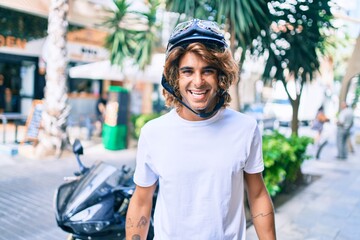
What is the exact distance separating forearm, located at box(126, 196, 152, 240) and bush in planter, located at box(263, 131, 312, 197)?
366cm

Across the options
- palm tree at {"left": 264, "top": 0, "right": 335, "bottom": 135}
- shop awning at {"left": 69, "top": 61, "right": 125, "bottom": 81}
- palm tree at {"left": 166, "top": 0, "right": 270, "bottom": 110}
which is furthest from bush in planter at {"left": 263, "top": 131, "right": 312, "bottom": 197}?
shop awning at {"left": 69, "top": 61, "right": 125, "bottom": 81}

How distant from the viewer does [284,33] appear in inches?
276

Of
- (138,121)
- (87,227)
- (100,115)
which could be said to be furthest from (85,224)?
(100,115)

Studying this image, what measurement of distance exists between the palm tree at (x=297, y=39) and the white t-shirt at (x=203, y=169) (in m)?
5.36

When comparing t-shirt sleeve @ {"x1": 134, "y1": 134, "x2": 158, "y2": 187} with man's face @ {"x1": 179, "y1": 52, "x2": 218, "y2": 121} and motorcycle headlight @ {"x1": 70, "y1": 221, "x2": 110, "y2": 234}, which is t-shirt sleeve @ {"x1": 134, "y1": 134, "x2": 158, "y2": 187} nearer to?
man's face @ {"x1": 179, "y1": 52, "x2": 218, "y2": 121}

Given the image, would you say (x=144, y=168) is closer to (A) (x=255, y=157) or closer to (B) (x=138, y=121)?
(A) (x=255, y=157)

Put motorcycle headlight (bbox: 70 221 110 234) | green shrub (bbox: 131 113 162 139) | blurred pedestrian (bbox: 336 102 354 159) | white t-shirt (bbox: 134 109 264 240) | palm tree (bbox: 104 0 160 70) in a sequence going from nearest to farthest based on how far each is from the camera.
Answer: white t-shirt (bbox: 134 109 264 240) < motorcycle headlight (bbox: 70 221 110 234) < green shrub (bbox: 131 113 162 139) < blurred pedestrian (bbox: 336 102 354 159) < palm tree (bbox: 104 0 160 70)

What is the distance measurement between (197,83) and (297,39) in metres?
5.99

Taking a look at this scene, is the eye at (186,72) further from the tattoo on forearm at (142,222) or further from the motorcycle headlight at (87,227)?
the motorcycle headlight at (87,227)

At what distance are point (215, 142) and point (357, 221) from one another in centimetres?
483

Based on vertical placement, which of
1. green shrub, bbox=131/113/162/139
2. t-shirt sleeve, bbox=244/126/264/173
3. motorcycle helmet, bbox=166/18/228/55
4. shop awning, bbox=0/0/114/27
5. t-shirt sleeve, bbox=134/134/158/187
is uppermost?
shop awning, bbox=0/0/114/27

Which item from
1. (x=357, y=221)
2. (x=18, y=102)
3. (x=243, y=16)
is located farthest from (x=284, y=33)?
(x=18, y=102)

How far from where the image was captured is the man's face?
5.26 feet

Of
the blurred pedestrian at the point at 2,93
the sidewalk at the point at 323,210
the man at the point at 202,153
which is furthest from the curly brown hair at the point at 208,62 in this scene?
the blurred pedestrian at the point at 2,93
